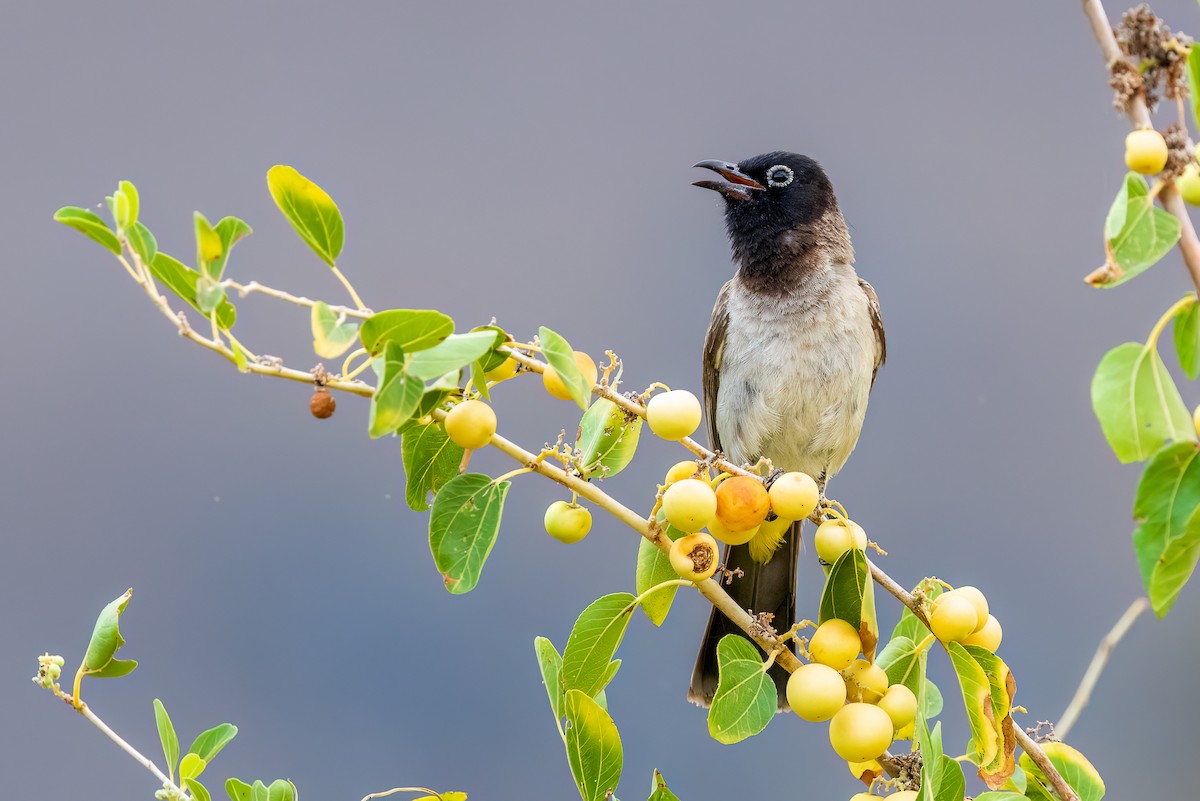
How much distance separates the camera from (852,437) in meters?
3.19

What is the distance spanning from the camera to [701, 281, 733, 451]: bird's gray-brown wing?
3.25 m

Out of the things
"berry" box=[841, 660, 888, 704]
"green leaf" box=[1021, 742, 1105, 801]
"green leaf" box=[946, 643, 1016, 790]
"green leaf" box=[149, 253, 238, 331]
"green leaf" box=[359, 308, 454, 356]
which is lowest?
"green leaf" box=[1021, 742, 1105, 801]

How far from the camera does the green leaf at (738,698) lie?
4.37 feet

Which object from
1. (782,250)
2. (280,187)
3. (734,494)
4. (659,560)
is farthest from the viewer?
(782,250)

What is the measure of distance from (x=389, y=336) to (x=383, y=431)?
0.11m

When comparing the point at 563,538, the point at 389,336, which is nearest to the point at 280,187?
the point at 389,336

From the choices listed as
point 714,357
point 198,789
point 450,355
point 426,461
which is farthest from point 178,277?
point 714,357

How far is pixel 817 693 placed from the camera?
4.20 feet

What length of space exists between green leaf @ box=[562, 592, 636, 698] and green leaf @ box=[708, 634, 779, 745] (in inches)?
5.1

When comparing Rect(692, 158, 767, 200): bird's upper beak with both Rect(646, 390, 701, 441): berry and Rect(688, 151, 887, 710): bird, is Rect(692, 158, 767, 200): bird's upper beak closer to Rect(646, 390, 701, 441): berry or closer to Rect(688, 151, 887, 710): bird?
Rect(688, 151, 887, 710): bird

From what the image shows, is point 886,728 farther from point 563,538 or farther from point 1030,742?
point 563,538

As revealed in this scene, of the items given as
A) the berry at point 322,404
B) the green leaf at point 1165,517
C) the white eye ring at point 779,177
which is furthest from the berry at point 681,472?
the white eye ring at point 779,177

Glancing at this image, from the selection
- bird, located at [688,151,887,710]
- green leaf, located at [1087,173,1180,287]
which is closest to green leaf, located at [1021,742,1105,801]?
green leaf, located at [1087,173,1180,287]

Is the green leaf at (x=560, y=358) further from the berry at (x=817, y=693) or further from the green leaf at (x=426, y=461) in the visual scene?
the berry at (x=817, y=693)
